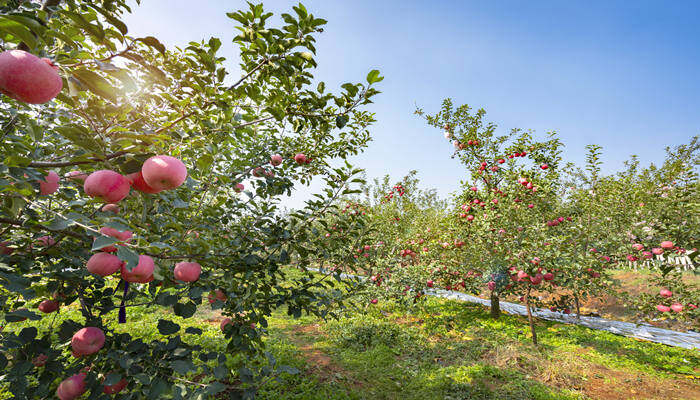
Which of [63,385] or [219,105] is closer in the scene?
[63,385]

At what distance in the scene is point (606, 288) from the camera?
583 cm

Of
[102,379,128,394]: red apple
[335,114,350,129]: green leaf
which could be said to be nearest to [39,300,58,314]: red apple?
[102,379,128,394]: red apple

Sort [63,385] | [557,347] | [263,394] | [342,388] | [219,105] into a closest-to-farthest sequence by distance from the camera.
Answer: [63,385] < [219,105] < [263,394] < [342,388] < [557,347]

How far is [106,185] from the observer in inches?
35.1

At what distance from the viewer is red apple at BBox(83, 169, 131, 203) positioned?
87 centimetres

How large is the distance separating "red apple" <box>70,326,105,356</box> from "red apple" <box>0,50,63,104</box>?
56.9 inches

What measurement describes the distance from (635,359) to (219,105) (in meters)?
8.07

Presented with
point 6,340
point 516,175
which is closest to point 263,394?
point 6,340

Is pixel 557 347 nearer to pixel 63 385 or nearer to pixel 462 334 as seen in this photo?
pixel 462 334

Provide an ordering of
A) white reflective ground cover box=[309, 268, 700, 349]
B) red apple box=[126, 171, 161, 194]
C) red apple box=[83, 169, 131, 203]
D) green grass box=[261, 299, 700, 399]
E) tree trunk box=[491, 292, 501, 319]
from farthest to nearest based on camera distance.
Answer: tree trunk box=[491, 292, 501, 319] < white reflective ground cover box=[309, 268, 700, 349] < green grass box=[261, 299, 700, 399] < red apple box=[126, 171, 161, 194] < red apple box=[83, 169, 131, 203]

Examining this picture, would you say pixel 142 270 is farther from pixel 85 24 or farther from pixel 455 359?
pixel 455 359

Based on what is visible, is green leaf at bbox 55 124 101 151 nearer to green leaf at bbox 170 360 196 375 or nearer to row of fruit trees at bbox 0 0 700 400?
row of fruit trees at bbox 0 0 700 400

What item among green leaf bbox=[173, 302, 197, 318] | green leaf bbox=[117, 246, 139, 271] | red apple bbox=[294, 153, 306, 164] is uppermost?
red apple bbox=[294, 153, 306, 164]

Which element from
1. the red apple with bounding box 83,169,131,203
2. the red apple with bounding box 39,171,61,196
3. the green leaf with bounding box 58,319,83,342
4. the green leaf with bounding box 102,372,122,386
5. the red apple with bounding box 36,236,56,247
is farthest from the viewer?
the red apple with bounding box 36,236,56,247
